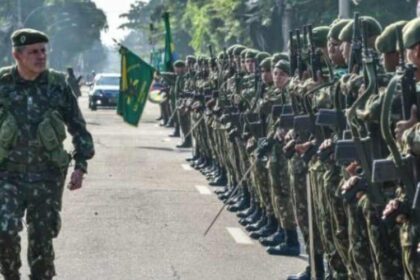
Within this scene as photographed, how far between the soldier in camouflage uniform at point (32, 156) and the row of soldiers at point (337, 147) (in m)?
1.66

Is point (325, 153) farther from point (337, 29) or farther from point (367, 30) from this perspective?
point (337, 29)

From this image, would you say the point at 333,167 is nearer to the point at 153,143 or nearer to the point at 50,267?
the point at 50,267

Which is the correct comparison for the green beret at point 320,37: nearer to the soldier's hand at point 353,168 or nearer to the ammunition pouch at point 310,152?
the ammunition pouch at point 310,152

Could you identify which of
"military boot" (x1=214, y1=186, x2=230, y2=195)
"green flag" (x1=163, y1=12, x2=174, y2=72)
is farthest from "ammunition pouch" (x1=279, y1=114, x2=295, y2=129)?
"green flag" (x1=163, y1=12, x2=174, y2=72)

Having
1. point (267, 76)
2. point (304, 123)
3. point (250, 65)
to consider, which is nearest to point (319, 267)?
point (304, 123)

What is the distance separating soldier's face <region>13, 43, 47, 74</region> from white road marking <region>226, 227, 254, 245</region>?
4578 millimetres

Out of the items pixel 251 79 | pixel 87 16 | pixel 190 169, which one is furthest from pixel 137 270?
pixel 87 16

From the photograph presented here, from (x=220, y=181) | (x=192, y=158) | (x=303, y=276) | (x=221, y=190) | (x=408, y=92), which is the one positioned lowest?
(x=192, y=158)

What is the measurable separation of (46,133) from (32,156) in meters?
0.18

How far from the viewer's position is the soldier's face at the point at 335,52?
10.3 m

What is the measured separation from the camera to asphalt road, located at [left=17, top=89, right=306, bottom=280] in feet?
38.3

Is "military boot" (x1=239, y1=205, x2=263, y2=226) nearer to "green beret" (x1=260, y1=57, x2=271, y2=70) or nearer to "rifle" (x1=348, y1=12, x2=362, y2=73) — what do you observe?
"green beret" (x1=260, y1=57, x2=271, y2=70)

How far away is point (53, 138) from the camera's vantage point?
9312mm

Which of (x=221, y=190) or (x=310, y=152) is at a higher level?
(x=310, y=152)
